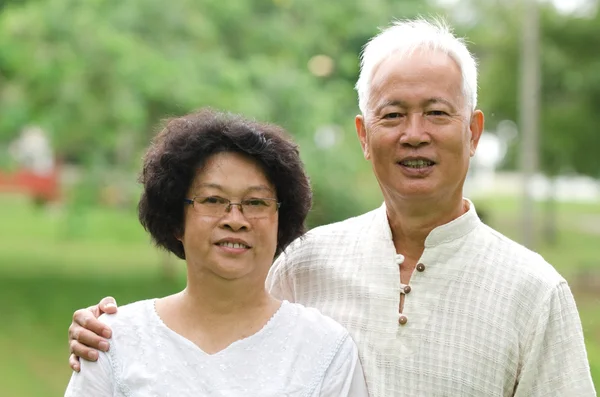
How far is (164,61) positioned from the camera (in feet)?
35.7

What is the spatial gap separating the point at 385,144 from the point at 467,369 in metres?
0.64

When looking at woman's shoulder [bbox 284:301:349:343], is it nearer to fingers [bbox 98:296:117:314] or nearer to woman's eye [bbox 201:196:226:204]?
woman's eye [bbox 201:196:226:204]

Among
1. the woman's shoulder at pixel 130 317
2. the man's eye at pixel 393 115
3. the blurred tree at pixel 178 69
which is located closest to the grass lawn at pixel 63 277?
the man's eye at pixel 393 115

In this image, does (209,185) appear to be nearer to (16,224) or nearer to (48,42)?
(48,42)

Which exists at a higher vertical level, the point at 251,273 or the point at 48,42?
the point at 48,42

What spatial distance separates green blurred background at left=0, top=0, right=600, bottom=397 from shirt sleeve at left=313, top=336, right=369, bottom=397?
5.22m

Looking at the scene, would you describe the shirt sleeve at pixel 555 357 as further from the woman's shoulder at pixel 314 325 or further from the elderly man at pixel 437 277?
the woman's shoulder at pixel 314 325

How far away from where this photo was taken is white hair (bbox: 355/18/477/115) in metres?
2.77

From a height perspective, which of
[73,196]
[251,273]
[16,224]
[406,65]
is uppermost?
[16,224]

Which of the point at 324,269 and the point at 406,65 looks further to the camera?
the point at 324,269

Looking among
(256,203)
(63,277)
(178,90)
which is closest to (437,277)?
(256,203)

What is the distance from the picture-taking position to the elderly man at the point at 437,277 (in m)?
2.62

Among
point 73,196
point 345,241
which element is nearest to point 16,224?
point 73,196

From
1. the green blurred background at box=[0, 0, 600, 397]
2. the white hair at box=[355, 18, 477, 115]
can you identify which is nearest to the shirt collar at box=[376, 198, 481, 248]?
the white hair at box=[355, 18, 477, 115]
